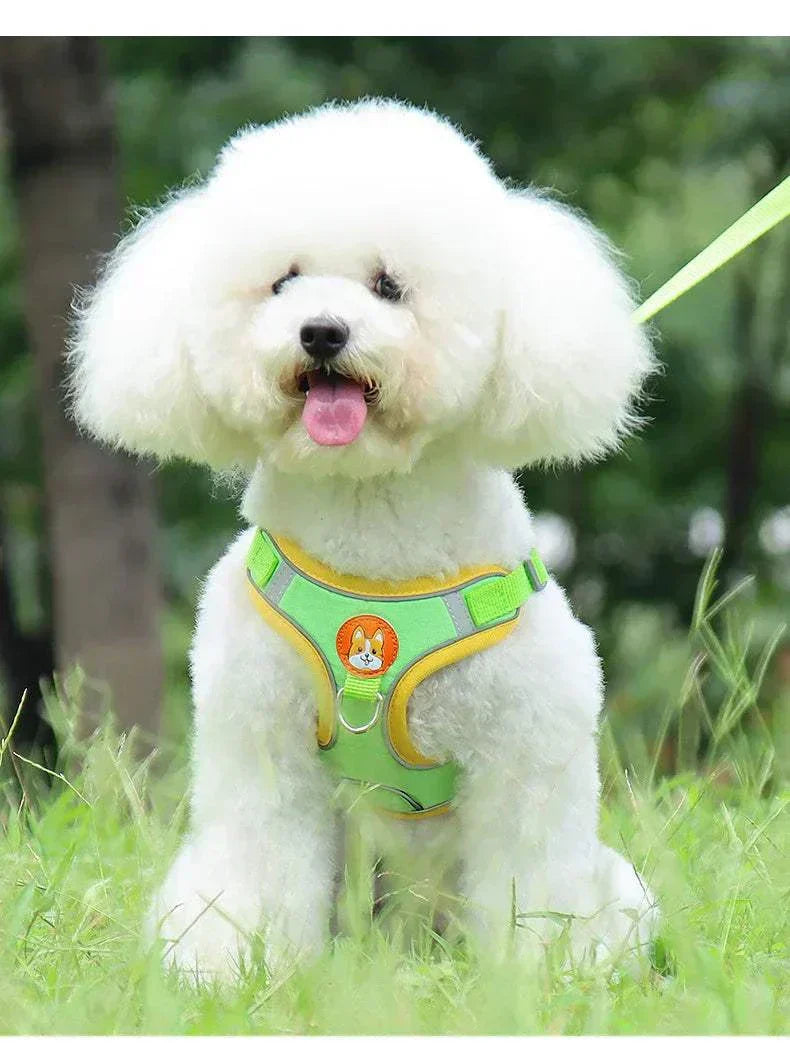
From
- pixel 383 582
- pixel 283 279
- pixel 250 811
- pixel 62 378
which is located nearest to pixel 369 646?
pixel 383 582

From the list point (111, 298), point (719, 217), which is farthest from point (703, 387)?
point (111, 298)

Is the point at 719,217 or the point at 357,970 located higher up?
the point at 719,217

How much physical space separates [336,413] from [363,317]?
0.56 feet

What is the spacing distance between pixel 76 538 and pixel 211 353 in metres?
3.75

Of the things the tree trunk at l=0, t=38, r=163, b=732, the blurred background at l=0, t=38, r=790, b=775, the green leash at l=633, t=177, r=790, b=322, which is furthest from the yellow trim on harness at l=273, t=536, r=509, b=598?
the tree trunk at l=0, t=38, r=163, b=732

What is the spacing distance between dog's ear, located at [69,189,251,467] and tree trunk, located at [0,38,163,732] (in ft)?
10.2

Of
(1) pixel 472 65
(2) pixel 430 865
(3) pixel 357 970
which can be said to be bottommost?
(3) pixel 357 970

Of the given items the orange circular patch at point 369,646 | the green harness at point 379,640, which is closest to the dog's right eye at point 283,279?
the green harness at point 379,640

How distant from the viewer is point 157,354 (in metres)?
2.88

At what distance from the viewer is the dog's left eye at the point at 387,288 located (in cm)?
269

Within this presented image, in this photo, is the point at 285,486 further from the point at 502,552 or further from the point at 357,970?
the point at 357,970

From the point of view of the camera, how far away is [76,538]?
6371mm

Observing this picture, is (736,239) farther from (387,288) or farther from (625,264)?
(625,264)

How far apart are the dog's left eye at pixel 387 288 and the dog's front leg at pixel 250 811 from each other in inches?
24.4
